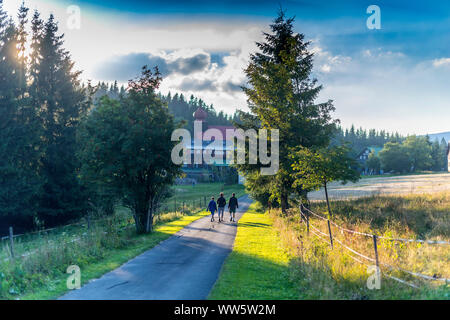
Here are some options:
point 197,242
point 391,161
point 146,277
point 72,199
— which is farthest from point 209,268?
point 391,161

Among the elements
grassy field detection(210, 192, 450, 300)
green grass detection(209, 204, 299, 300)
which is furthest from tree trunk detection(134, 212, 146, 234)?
green grass detection(209, 204, 299, 300)

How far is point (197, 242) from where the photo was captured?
14.3 metres

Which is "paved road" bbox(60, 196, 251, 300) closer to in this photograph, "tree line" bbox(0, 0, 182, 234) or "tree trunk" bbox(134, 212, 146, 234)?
"tree trunk" bbox(134, 212, 146, 234)

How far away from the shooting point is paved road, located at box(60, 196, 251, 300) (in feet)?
24.3

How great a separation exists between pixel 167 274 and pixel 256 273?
8.69ft

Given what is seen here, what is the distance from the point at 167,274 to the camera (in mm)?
9172

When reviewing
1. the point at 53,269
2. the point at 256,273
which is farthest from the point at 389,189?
the point at 53,269

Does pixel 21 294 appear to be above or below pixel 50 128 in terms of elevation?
below

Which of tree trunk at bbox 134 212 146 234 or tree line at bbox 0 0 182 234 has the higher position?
tree line at bbox 0 0 182 234

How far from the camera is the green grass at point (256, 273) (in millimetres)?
7593

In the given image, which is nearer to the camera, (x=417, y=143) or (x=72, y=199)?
(x=72, y=199)

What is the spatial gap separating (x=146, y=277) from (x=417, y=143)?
326 feet

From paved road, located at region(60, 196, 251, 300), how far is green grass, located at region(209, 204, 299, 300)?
369mm
